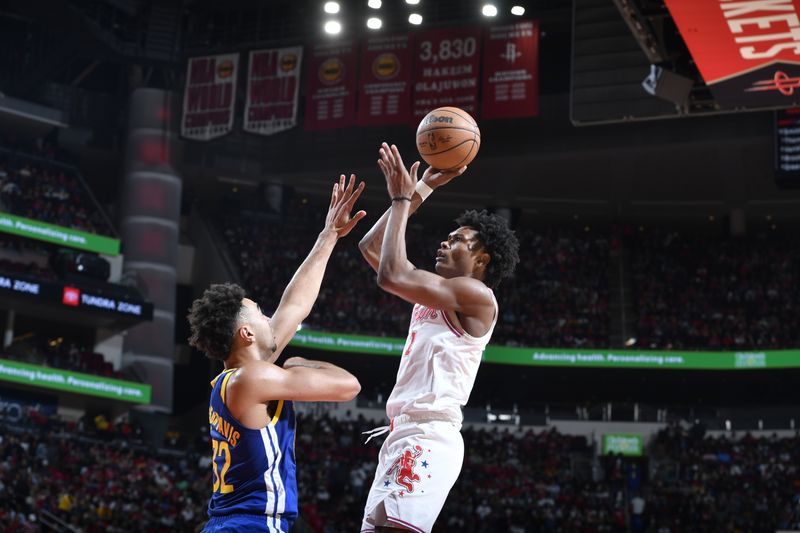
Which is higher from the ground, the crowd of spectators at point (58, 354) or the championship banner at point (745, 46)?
Result: the championship banner at point (745, 46)

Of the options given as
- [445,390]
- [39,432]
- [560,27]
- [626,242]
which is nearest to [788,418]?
[626,242]

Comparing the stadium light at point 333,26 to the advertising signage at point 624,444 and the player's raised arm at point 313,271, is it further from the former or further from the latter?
the player's raised arm at point 313,271

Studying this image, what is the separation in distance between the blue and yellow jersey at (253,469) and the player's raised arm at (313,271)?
0.87m

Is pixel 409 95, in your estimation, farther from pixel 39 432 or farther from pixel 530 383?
pixel 39 432

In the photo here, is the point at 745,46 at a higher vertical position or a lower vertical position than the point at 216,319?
higher

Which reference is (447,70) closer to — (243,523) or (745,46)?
(745,46)

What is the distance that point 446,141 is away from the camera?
650 centimetres

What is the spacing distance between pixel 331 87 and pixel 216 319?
28.8 meters

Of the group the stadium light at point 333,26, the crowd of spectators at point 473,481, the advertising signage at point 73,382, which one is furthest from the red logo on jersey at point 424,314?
the stadium light at point 333,26

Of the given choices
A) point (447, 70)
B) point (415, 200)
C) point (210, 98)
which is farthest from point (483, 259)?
point (210, 98)

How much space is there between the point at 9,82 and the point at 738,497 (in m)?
27.3

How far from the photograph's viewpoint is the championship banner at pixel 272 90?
3284cm

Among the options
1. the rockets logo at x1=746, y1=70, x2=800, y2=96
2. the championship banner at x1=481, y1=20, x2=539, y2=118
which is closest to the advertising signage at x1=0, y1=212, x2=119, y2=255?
the championship banner at x1=481, y1=20, x2=539, y2=118

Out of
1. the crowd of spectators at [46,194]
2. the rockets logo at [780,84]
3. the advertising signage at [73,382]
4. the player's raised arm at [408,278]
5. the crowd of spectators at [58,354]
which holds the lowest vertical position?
the player's raised arm at [408,278]
